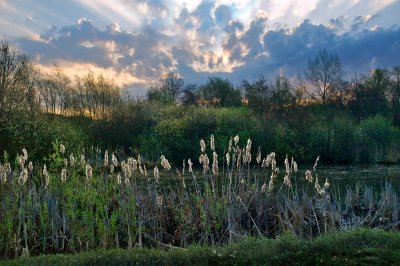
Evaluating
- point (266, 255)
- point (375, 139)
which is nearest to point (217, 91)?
point (375, 139)

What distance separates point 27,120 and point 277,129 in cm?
2049

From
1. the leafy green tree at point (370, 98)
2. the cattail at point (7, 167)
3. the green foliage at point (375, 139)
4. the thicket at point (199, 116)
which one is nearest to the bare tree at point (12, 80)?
the thicket at point (199, 116)

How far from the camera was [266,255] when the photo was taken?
6.75 metres

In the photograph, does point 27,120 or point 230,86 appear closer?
point 27,120

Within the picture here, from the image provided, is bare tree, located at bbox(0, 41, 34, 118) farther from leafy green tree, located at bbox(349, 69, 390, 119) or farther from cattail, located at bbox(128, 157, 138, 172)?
leafy green tree, located at bbox(349, 69, 390, 119)

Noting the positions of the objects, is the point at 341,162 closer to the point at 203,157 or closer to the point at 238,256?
the point at 203,157

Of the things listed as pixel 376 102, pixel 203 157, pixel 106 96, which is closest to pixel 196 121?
pixel 106 96

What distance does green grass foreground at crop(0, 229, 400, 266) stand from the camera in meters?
6.64

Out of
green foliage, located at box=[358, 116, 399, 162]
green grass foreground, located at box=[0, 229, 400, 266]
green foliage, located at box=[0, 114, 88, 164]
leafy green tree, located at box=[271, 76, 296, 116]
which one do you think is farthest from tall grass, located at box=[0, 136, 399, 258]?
leafy green tree, located at box=[271, 76, 296, 116]

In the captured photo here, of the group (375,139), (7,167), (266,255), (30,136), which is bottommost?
(266,255)

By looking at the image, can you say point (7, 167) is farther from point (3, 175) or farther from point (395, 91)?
point (395, 91)

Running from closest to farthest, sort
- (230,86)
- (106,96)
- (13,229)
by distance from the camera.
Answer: (13,229) → (106,96) → (230,86)

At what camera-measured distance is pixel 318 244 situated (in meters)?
7.10

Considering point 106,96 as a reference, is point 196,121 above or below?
below
